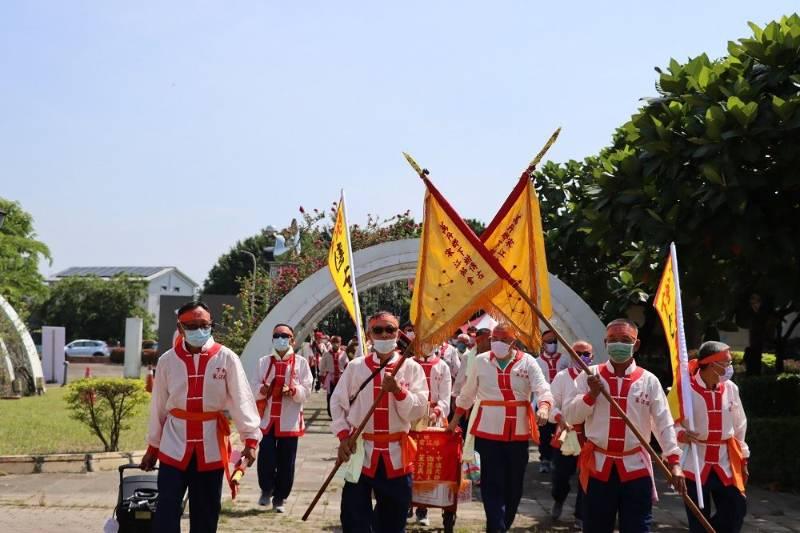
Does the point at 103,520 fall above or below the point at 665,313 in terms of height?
below

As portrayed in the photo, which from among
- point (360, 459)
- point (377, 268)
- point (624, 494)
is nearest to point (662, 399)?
point (624, 494)

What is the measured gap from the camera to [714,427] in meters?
7.83

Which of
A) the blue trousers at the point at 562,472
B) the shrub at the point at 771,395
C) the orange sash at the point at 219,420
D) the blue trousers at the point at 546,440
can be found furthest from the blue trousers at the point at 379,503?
the shrub at the point at 771,395

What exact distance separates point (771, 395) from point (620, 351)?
8.86 metres

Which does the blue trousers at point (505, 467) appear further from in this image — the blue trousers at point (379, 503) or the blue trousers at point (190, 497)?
the blue trousers at point (190, 497)

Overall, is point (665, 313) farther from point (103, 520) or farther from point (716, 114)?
point (103, 520)

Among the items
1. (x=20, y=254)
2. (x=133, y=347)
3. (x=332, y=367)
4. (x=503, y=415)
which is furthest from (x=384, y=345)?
(x=20, y=254)

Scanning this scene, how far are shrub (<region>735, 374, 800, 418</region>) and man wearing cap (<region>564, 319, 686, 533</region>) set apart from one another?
27.5 ft

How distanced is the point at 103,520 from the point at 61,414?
38.2 feet

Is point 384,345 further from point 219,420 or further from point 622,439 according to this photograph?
point 622,439

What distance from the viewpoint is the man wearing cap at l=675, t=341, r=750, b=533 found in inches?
307

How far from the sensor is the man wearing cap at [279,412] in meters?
10.9

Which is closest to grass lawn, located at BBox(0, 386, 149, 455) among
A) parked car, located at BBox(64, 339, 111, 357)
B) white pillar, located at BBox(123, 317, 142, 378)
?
white pillar, located at BBox(123, 317, 142, 378)

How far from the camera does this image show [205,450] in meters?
6.97
